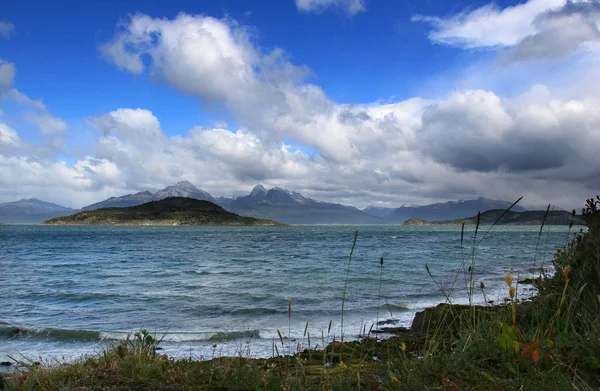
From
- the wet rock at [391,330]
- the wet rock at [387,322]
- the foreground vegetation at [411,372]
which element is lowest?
the wet rock at [387,322]

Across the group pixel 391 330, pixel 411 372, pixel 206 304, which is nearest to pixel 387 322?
pixel 391 330

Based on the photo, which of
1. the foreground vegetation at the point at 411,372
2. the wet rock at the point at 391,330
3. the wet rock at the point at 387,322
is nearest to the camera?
the foreground vegetation at the point at 411,372

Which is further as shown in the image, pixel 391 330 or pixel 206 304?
pixel 206 304

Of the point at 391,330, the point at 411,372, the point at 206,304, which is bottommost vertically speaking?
the point at 206,304

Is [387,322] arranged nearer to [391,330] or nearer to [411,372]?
[391,330]

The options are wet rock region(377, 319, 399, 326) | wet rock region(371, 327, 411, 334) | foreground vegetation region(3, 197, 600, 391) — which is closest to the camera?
foreground vegetation region(3, 197, 600, 391)

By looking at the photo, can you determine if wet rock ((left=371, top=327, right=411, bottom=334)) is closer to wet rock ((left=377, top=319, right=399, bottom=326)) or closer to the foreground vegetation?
wet rock ((left=377, top=319, right=399, bottom=326))

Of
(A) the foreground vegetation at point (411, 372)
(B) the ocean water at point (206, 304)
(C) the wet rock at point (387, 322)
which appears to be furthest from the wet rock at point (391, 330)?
(A) the foreground vegetation at point (411, 372)

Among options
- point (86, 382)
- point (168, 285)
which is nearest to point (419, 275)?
point (168, 285)

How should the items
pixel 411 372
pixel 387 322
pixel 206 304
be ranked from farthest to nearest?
pixel 206 304 → pixel 387 322 → pixel 411 372

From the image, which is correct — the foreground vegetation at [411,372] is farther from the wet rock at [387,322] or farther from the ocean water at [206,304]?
the wet rock at [387,322]

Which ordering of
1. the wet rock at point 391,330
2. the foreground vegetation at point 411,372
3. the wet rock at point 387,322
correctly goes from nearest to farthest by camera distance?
1. the foreground vegetation at point 411,372
2. the wet rock at point 391,330
3. the wet rock at point 387,322

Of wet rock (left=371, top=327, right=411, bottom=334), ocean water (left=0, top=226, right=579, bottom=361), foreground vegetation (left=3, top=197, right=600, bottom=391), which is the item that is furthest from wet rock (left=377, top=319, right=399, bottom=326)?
foreground vegetation (left=3, top=197, right=600, bottom=391)

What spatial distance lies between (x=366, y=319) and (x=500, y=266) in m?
18.2
